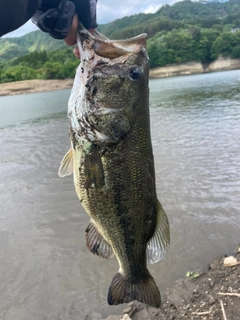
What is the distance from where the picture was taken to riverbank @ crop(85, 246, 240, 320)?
3742 mm

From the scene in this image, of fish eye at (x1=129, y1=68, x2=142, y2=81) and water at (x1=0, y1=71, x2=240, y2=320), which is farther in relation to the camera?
water at (x1=0, y1=71, x2=240, y2=320)

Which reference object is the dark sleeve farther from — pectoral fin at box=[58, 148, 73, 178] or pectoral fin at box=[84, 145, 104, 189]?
pectoral fin at box=[58, 148, 73, 178]

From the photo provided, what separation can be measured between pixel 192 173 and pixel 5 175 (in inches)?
242

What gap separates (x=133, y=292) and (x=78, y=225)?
15.1 ft

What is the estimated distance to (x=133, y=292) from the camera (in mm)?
2582

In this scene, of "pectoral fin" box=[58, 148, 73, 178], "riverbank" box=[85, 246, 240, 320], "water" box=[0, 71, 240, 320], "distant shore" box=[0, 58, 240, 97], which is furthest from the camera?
"distant shore" box=[0, 58, 240, 97]

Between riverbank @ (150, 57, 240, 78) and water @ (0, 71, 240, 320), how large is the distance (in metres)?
72.4

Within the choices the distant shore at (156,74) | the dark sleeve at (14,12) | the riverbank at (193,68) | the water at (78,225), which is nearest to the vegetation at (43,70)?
the distant shore at (156,74)

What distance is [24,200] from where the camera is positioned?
8703 millimetres

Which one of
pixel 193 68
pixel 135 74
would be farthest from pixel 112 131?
pixel 193 68

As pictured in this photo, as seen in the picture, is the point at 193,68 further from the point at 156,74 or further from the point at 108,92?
the point at 108,92

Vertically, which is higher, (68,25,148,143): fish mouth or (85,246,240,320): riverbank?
(68,25,148,143): fish mouth

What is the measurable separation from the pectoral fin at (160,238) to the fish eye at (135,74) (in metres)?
0.97

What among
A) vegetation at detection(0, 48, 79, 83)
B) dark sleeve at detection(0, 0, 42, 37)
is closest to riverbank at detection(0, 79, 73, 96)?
vegetation at detection(0, 48, 79, 83)
